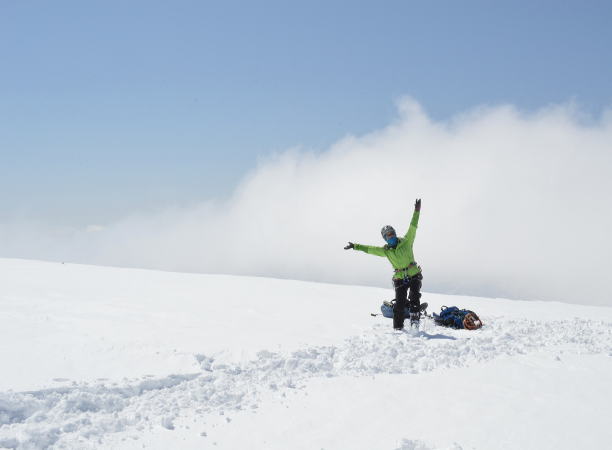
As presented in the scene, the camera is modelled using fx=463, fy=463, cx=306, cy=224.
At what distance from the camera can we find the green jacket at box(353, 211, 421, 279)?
11508 mm

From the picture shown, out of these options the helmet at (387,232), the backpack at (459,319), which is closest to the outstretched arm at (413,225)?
the helmet at (387,232)

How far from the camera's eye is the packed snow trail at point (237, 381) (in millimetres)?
5203

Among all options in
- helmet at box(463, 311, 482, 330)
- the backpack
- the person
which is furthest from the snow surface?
the person

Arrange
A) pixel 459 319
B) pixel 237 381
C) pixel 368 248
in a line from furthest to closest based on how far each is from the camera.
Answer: pixel 459 319, pixel 368 248, pixel 237 381

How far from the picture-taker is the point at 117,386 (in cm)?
614

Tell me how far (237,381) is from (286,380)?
0.71 meters

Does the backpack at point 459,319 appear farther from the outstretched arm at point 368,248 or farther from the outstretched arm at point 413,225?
the outstretched arm at point 368,248

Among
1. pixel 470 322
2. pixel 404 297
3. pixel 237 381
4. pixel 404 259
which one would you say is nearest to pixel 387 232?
pixel 404 259

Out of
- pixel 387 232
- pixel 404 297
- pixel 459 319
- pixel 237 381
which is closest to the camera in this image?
pixel 237 381

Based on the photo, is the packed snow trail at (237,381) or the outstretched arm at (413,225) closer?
the packed snow trail at (237,381)

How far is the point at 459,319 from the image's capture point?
38.4ft

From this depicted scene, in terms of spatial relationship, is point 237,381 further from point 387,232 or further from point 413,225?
point 413,225

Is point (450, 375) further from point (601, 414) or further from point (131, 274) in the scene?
point (131, 274)

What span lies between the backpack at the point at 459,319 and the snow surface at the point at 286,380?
0.38m
